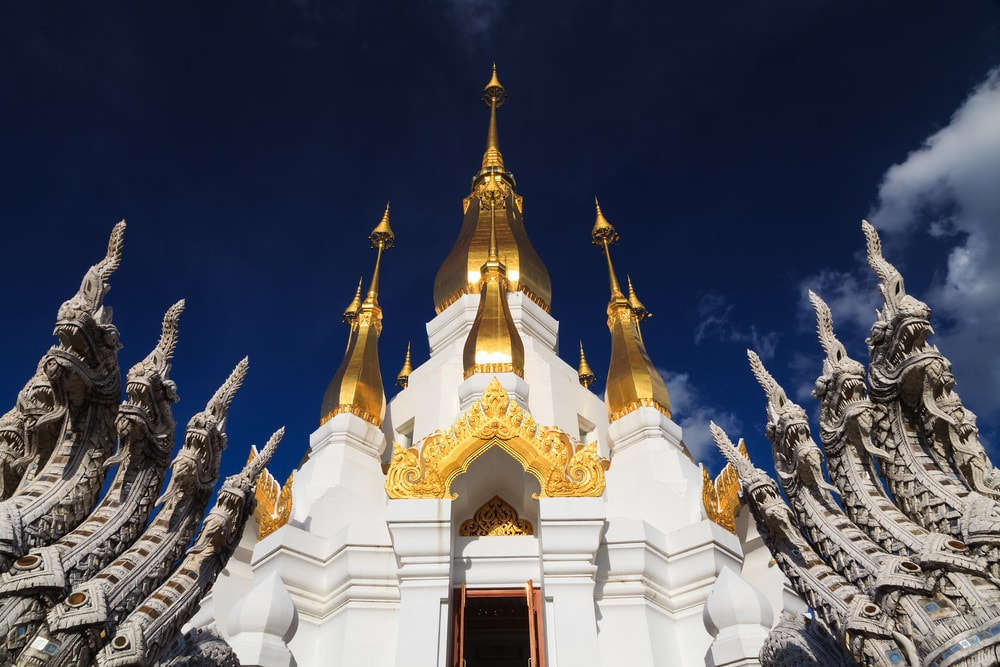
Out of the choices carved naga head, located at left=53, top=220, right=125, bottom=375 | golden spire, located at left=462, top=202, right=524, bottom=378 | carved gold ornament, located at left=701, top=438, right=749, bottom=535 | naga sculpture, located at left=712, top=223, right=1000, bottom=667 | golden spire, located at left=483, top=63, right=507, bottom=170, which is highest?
golden spire, located at left=483, top=63, right=507, bottom=170

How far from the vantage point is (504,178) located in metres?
21.4

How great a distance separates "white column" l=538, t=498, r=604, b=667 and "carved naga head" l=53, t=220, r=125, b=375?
534 cm

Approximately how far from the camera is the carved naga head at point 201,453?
6.07m

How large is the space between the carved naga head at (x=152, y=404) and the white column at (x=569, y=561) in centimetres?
466

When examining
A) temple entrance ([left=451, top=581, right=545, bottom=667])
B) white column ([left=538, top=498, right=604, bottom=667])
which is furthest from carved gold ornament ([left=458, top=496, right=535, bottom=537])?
temple entrance ([left=451, top=581, right=545, bottom=667])

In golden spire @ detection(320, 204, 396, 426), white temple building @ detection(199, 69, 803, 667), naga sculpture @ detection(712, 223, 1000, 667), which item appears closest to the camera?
naga sculpture @ detection(712, 223, 1000, 667)

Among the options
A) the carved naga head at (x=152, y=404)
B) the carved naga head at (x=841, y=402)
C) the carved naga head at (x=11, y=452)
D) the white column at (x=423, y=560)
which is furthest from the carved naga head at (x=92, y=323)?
the carved naga head at (x=841, y=402)

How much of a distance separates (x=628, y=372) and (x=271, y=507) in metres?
8.05

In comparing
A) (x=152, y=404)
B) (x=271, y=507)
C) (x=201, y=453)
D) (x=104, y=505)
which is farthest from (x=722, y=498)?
(x=104, y=505)

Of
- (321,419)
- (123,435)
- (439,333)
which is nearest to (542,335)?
(439,333)

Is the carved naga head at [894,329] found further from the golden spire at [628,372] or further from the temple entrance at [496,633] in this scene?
the golden spire at [628,372]

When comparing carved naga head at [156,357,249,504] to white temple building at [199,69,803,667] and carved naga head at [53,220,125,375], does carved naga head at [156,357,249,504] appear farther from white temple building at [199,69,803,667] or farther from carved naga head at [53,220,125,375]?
white temple building at [199,69,803,667]

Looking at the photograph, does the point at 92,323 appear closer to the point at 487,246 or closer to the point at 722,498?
the point at 722,498

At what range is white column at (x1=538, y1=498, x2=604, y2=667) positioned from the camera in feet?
27.8
